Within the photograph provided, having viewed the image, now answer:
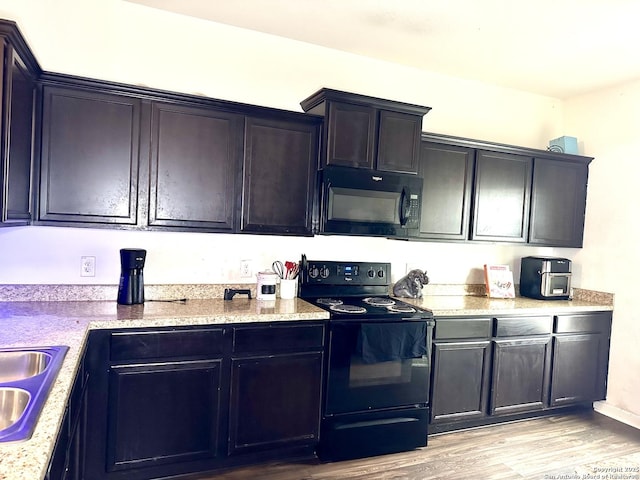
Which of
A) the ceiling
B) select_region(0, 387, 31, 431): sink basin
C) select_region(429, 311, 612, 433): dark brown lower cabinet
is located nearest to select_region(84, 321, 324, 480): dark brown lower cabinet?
select_region(0, 387, 31, 431): sink basin

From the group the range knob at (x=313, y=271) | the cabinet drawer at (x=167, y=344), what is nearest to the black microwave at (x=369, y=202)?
the range knob at (x=313, y=271)

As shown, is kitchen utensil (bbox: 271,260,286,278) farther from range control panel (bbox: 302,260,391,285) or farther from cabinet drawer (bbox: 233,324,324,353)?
cabinet drawer (bbox: 233,324,324,353)

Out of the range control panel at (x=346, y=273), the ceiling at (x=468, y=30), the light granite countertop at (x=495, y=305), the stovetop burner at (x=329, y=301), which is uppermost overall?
the ceiling at (x=468, y=30)

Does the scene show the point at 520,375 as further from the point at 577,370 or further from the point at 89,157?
the point at 89,157

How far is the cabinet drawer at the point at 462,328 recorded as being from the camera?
9.59 feet

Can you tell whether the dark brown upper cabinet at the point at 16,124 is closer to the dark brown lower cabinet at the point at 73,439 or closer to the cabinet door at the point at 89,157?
the cabinet door at the point at 89,157

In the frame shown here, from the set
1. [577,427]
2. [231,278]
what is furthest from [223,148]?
[577,427]

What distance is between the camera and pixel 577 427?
3289 mm

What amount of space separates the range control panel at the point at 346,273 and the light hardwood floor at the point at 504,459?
1123mm

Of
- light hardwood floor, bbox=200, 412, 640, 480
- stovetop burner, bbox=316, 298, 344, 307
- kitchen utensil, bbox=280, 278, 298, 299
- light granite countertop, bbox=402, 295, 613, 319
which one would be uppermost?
kitchen utensil, bbox=280, 278, 298, 299

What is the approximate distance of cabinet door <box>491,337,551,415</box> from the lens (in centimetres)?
312

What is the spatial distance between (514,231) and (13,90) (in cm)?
335

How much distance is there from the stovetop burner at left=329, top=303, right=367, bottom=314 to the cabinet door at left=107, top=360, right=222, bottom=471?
2.49 feet

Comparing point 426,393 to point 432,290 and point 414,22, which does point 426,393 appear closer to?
point 432,290
